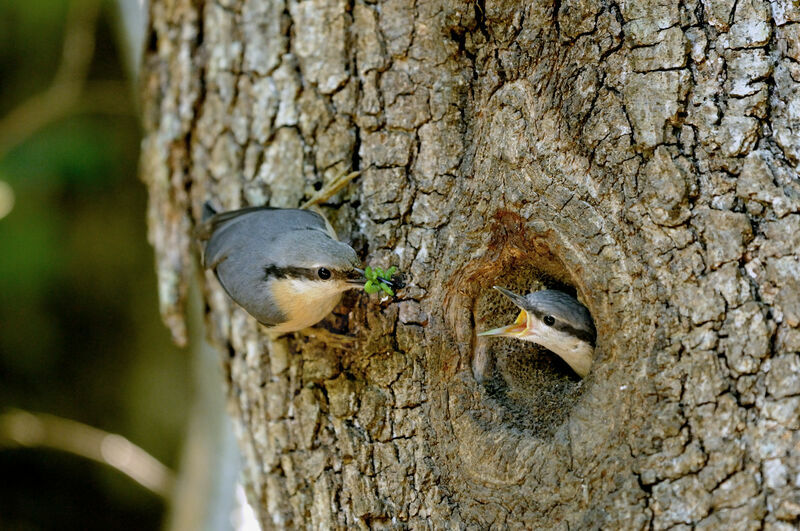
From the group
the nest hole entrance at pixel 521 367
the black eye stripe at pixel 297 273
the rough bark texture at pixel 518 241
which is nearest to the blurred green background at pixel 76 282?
the rough bark texture at pixel 518 241

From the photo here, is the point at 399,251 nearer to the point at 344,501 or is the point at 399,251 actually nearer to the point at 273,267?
the point at 273,267

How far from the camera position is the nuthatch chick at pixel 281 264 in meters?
2.46

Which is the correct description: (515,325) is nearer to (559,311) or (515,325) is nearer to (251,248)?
(559,311)

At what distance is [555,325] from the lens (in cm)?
254

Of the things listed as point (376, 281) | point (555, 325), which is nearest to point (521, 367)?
point (555, 325)

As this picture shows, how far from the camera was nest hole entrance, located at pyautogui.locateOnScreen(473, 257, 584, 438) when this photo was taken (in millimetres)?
2281

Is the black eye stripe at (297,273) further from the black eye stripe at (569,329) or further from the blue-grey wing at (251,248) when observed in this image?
the black eye stripe at (569,329)

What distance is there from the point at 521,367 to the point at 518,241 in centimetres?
56

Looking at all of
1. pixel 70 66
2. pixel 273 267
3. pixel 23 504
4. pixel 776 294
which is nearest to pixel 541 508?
pixel 776 294

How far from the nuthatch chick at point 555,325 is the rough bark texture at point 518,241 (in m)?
0.10

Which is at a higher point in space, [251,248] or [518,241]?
[518,241]

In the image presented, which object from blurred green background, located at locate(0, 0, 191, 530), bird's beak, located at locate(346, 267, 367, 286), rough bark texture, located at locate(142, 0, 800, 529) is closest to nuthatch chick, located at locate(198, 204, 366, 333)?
bird's beak, located at locate(346, 267, 367, 286)

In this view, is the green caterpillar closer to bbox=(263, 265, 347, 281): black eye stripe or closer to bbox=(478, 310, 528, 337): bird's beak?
bbox=(263, 265, 347, 281): black eye stripe

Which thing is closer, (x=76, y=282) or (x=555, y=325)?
(x=555, y=325)
